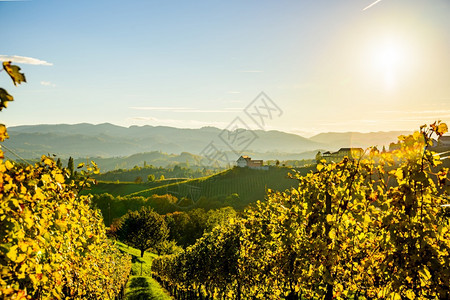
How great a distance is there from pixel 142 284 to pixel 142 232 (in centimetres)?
2495

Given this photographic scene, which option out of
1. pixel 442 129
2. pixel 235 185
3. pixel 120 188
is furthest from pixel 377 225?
pixel 120 188

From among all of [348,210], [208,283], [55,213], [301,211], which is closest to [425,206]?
[348,210]

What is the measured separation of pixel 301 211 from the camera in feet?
28.8

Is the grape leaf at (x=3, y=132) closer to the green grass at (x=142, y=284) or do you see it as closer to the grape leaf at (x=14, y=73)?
the grape leaf at (x=14, y=73)

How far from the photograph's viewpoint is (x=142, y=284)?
38.9 meters

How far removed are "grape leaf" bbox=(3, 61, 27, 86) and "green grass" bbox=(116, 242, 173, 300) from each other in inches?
1137

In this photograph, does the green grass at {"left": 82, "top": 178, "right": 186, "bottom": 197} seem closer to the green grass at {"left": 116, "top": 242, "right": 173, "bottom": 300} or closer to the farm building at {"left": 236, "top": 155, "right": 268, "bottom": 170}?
the farm building at {"left": 236, "top": 155, "right": 268, "bottom": 170}

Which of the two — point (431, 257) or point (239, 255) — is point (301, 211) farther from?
point (239, 255)

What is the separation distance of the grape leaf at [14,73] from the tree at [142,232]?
209 feet

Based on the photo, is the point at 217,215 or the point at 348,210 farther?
the point at 217,215

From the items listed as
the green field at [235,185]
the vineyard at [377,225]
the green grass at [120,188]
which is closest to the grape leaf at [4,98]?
the vineyard at [377,225]

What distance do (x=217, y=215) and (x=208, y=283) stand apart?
63.1 meters

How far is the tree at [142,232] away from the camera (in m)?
62.8

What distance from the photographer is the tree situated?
62.8 metres
